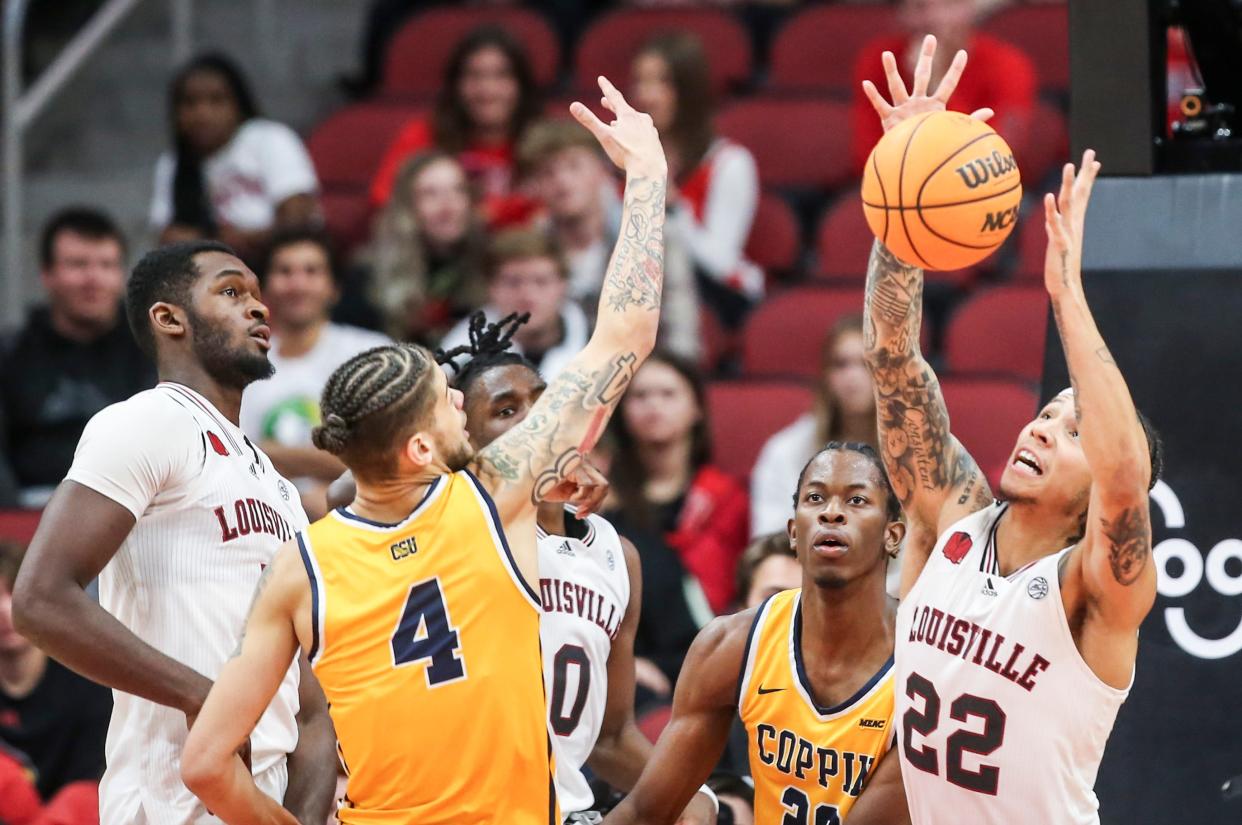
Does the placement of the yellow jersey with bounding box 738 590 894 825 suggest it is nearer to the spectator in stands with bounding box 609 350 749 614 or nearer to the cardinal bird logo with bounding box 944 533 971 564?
the cardinal bird logo with bounding box 944 533 971 564

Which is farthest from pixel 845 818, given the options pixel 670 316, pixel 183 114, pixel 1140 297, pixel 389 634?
pixel 183 114

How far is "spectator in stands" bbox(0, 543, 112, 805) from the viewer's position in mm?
7238

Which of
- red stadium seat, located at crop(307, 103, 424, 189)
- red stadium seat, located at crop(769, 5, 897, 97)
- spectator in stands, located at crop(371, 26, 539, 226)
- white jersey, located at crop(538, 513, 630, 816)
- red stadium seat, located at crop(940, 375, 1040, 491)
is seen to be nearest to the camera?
white jersey, located at crop(538, 513, 630, 816)

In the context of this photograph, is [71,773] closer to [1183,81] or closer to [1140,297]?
[1140,297]

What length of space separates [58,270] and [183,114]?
154cm

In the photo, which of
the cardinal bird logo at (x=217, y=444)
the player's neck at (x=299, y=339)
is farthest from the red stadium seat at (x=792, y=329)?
the cardinal bird logo at (x=217, y=444)

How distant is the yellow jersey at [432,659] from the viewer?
13.7 ft

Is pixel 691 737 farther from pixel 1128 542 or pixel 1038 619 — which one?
pixel 1128 542

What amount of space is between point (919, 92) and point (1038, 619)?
4.57 feet

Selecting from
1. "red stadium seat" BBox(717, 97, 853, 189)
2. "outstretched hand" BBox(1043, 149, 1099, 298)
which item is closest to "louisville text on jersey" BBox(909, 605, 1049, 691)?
"outstretched hand" BBox(1043, 149, 1099, 298)

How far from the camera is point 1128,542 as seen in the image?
14.1 ft

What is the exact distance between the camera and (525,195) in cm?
958

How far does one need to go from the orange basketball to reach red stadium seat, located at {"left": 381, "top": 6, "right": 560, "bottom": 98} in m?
6.66

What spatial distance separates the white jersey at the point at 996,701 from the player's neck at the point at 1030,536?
0.03 metres
